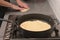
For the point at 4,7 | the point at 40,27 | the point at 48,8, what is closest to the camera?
the point at 40,27

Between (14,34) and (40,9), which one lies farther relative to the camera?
(40,9)

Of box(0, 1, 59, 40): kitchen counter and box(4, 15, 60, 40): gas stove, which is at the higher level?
box(0, 1, 59, 40): kitchen counter

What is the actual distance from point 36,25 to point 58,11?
0.78 feet

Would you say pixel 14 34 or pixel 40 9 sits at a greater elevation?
pixel 40 9

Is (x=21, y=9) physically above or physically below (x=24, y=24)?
above

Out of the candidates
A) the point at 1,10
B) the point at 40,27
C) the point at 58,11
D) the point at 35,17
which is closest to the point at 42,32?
the point at 40,27

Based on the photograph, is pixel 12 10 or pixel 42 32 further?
pixel 12 10

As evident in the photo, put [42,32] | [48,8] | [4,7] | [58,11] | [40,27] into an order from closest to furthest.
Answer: [42,32], [40,27], [58,11], [4,7], [48,8]

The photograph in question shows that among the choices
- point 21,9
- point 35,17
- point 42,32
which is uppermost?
point 21,9

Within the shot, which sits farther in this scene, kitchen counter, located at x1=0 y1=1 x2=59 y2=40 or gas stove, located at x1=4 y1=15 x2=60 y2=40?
kitchen counter, located at x1=0 y1=1 x2=59 y2=40

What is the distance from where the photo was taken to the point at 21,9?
1.29m

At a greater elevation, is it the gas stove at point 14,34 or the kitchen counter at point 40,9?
the kitchen counter at point 40,9

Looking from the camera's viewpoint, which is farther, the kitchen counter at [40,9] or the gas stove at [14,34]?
the kitchen counter at [40,9]

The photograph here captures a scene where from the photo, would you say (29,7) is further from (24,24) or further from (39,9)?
(24,24)
